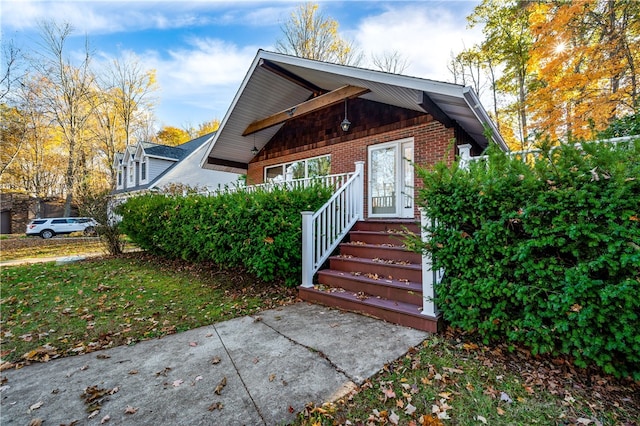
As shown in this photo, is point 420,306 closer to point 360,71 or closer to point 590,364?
point 590,364

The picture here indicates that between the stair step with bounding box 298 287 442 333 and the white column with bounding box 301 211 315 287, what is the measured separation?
22 cm

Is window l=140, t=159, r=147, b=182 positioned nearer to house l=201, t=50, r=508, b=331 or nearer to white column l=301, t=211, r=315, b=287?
house l=201, t=50, r=508, b=331

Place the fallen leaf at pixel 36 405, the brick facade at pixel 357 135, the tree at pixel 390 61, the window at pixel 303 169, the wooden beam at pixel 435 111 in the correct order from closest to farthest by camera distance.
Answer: the fallen leaf at pixel 36 405, the wooden beam at pixel 435 111, the brick facade at pixel 357 135, the window at pixel 303 169, the tree at pixel 390 61

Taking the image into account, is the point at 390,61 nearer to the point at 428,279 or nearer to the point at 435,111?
the point at 435,111

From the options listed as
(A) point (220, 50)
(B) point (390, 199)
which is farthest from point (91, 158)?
(B) point (390, 199)

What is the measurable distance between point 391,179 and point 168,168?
16894 mm

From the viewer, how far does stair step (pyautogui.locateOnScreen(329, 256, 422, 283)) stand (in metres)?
4.25

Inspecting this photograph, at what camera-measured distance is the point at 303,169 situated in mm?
9656

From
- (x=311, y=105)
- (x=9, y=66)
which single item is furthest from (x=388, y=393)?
(x=9, y=66)

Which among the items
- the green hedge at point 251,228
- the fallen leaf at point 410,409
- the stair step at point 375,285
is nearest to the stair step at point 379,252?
the stair step at point 375,285

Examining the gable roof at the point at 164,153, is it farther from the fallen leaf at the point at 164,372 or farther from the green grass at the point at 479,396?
the green grass at the point at 479,396

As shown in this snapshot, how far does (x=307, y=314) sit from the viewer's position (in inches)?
163

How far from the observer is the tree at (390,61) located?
1869 centimetres

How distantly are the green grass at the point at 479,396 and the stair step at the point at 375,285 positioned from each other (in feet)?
3.65
